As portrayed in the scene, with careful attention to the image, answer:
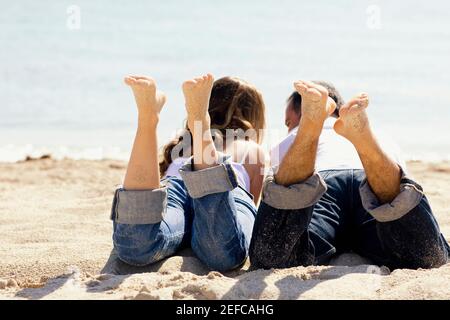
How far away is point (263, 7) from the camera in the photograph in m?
13.7

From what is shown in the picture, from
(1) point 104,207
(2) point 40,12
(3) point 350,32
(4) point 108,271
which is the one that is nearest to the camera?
(4) point 108,271

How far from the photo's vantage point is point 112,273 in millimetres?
2596

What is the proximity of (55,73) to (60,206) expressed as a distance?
22.1ft

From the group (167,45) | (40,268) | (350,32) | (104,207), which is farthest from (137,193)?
(350,32)

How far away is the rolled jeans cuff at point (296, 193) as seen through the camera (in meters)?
2.26

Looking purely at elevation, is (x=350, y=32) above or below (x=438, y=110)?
above

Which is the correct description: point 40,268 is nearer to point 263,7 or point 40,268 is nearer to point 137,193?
point 137,193

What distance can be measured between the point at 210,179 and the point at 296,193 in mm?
284

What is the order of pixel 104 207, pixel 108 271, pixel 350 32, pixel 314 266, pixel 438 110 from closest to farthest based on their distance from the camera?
pixel 314 266
pixel 108 271
pixel 104 207
pixel 438 110
pixel 350 32

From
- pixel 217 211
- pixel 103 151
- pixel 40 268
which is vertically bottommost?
pixel 103 151

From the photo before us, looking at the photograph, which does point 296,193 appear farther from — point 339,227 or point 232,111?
point 232,111

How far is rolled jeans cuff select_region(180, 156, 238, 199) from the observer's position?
2.34 m

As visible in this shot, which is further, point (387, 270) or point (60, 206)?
point (60, 206)

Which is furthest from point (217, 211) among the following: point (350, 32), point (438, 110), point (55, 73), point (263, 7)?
point (263, 7)
